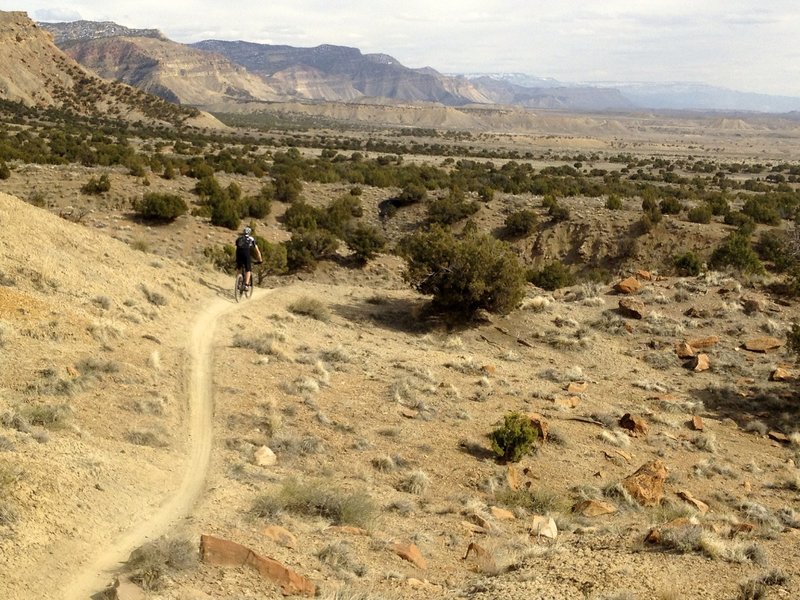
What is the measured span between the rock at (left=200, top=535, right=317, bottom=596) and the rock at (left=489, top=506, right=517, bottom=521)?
3448 mm

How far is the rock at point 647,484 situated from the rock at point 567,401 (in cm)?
297

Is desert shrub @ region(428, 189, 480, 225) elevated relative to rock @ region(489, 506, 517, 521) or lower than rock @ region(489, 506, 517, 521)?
elevated

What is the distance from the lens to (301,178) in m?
40.1

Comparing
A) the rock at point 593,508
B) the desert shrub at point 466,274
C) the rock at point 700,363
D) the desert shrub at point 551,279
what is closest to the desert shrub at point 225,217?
the desert shrub at point 466,274

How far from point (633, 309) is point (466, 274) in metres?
5.10

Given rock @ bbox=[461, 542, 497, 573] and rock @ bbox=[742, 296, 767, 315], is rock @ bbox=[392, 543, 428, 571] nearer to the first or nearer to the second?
rock @ bbox=[461, 542, 497, 573]

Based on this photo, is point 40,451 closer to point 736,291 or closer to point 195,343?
point 195,343

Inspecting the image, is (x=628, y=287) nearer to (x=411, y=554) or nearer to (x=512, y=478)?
(x=512, y=478)

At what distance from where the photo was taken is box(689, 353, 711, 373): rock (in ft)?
52.5

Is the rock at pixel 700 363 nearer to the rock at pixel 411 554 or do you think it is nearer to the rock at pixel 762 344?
the rock at pixel 762 344

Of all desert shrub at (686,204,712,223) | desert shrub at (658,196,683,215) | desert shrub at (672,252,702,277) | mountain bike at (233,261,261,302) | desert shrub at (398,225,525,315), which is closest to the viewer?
mountain bike at (233,261,261,302)

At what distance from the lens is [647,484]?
386 inches

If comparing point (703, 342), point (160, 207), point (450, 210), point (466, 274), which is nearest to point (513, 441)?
point (466, 274)

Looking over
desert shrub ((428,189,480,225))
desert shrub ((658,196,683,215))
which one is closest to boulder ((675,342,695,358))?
desert shrub ((428,189,480,225))
